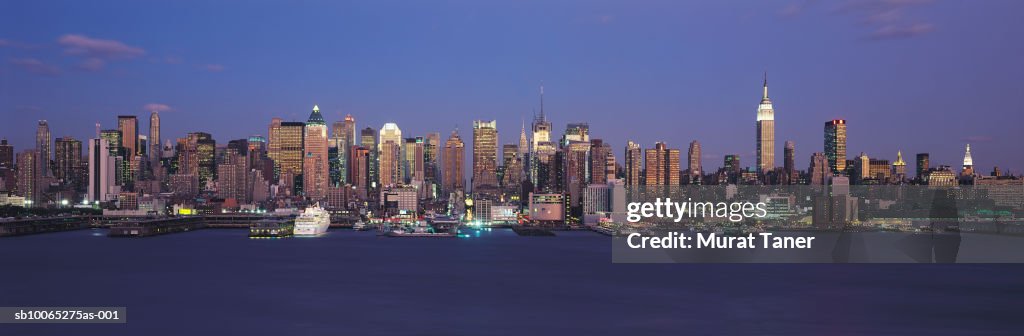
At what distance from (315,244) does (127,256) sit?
2548cm

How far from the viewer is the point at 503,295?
49969mm

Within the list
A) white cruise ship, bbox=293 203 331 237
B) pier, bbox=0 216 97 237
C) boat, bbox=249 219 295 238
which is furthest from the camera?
white cruise ship, bbox=293 203 331 237

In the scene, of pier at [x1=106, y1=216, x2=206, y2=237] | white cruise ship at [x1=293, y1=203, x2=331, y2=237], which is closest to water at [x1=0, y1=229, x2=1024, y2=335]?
pier at [x1=106, y1=216, x2=206, y2=237]

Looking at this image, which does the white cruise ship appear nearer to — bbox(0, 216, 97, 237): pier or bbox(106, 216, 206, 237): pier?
bbox(106, 216, 206, 237): pier

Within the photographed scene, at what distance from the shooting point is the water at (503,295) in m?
39.0

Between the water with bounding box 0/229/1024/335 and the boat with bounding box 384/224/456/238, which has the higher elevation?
the water with bounding box 0/229/1024/335

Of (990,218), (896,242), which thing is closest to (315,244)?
(896,242)

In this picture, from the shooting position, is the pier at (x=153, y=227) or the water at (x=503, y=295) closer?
the water at (x=503, y=295)

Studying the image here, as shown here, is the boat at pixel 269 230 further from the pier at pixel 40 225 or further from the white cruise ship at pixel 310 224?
the pier at pixel 40 225

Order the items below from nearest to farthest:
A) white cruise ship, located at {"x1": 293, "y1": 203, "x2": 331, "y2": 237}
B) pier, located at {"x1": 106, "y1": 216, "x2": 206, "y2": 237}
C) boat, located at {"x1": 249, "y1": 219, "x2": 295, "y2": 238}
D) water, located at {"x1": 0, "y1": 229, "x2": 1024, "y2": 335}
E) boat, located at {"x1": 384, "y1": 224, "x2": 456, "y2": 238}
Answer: water, located at {"x1": 0, "y1": 229, "x2": 1024, "y2": 335} → pier, located at {"x1": 106, "y1": 216, "x2": 206, "y2": 237} → boat, located at {"x1": 249, "y1": 219, "x2": 295, "y2": 238} → boat, located at {"x1": 384, "y1": 224, "x2": 456, "y2": 238} → white cruise ship, located at {"x1": 293, "y1": 203, "x2": 331, "y2": 237}

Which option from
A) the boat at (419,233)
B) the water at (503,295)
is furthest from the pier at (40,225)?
the water at (503,295)

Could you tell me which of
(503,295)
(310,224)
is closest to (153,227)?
(310,224)

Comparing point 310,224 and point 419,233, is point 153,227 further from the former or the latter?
point 419,233

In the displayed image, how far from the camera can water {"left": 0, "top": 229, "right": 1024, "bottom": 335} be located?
39.0 meters
